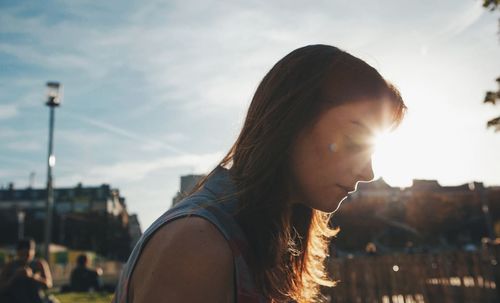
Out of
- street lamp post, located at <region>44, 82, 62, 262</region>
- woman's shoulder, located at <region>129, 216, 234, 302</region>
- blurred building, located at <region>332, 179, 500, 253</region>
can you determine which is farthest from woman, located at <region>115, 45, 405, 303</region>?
blurred building, located at <region>332, 179, 500, 253</region>

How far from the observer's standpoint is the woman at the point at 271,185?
0.97 meters

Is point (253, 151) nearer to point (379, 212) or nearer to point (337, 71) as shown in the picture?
point (337, 71)

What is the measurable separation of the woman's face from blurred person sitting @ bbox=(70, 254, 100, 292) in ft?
33.8

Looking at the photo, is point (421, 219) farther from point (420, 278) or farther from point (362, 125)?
point (362, 125)

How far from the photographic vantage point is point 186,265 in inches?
37.2

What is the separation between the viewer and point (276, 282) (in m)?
1.27

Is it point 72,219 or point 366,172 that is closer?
point 366,172

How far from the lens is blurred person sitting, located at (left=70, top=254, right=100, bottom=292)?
34.9ft

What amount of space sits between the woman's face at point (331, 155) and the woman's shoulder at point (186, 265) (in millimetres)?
427

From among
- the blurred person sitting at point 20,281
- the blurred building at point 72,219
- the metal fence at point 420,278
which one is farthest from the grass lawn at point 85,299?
the blurred building at point 72,219

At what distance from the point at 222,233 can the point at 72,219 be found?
8350 centimetres

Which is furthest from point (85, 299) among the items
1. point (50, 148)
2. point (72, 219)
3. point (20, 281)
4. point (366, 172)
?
point (72, 219)


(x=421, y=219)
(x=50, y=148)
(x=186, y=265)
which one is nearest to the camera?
(x=186, y=265)

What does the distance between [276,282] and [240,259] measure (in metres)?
0.28
